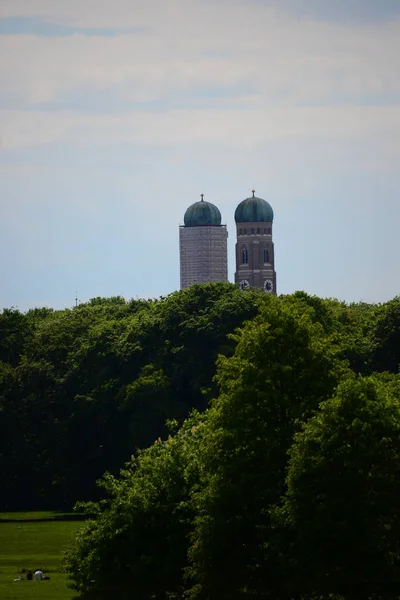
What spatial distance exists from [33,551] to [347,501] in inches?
1449

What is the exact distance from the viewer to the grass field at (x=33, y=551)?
72.4 metres

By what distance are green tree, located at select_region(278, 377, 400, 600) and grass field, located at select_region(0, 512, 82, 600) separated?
1742 centimetres

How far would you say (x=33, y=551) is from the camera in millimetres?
89375

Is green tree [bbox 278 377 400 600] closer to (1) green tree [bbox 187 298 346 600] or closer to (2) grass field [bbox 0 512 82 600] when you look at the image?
(1) green tree [bbox 187 298 346 600]

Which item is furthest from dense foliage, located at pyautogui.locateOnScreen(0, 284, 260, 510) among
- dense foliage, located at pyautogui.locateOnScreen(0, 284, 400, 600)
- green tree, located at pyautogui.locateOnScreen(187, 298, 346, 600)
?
green tree, located at pyautogui.locateOnScreen(187, 298, 346, 600)

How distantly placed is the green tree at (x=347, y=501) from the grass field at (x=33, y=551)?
57.2 feet

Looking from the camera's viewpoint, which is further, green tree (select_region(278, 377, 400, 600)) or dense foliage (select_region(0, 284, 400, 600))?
dense foliage (select_region(0, 284, 400, 600))

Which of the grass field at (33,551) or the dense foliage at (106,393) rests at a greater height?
the dense foliage at (106,393)

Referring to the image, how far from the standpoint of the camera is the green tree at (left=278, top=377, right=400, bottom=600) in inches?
2156

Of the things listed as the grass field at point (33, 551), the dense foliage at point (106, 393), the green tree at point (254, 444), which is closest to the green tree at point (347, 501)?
the green tree at point (254, 444)

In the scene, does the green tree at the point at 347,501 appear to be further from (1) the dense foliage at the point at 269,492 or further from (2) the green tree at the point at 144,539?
(2) the green tree at the point at 144,539

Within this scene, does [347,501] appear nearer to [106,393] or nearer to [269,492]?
[269,492]

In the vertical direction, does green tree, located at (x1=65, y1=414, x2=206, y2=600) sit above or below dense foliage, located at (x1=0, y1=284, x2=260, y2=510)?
below

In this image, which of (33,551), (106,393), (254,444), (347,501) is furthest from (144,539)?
(106,393)
